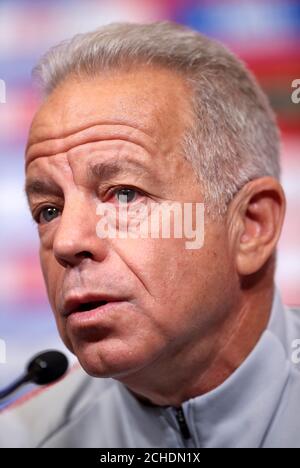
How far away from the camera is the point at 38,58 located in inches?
58.7

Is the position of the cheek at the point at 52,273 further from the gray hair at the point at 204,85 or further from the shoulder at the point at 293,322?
the shoulder at the point at 293,322

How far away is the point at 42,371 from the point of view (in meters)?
1.33

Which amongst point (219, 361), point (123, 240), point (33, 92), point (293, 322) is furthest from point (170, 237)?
point (33, 92)

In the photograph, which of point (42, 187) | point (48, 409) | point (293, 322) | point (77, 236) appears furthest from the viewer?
point (48, 409)

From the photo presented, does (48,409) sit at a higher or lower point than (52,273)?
lower

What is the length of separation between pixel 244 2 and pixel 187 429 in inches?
35.8

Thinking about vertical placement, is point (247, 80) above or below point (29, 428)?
above

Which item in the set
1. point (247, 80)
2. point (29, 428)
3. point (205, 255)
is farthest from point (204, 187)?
point (29, 428)

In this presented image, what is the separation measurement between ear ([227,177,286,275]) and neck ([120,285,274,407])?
0.08 m

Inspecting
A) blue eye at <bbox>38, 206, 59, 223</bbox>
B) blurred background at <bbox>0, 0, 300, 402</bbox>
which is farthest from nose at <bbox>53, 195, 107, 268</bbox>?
blurred background at <bbox>0, 0, 300, 402</bbox>

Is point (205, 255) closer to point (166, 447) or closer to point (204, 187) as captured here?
point (204, 187)

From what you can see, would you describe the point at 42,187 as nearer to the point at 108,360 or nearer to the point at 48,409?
the point at 108,360

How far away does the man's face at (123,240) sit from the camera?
119cm

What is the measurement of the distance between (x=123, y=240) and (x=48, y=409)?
22.6 inches
